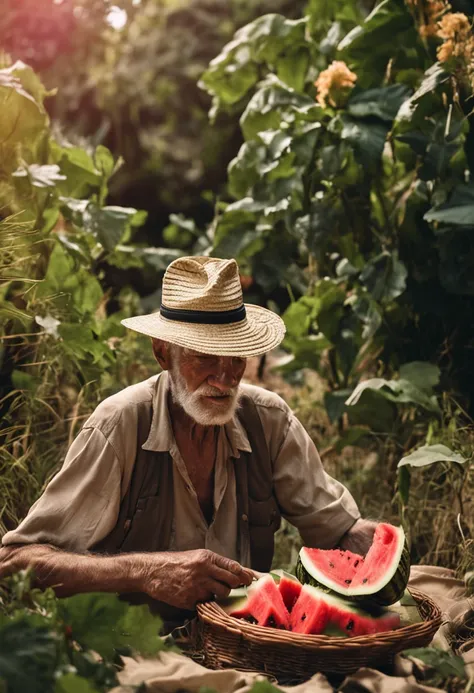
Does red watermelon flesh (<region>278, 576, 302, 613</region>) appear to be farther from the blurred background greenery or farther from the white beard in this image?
the blurred background greenery

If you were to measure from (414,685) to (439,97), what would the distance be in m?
3.22

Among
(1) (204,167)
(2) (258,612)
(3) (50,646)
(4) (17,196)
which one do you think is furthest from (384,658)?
(1) (204,167)

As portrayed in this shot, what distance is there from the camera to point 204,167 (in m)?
10.4

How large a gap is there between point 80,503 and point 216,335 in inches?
29.5

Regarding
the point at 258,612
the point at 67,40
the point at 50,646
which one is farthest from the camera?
the point at 67,40

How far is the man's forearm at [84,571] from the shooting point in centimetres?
343

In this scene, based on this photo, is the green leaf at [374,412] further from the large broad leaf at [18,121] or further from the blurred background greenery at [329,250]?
the large broad leaf at [18,121]

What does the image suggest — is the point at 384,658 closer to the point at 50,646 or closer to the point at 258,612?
the point at 258,612

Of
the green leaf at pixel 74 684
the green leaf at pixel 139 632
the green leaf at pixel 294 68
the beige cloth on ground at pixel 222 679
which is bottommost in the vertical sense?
the beige cloth on ground at pixel 222 679

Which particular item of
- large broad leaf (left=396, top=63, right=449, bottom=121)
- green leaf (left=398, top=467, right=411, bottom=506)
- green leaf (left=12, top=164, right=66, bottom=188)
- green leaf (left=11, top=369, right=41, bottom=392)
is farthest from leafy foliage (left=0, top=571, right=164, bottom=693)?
large broad leaf (left=396, top=63, right=449, bottom=121)

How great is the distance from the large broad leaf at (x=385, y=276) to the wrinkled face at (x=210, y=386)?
1.80m

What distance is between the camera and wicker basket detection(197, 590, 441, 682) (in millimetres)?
3080

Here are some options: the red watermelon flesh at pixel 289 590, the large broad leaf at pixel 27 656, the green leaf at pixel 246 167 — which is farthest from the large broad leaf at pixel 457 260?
the large broad leaf at pixel 27 656

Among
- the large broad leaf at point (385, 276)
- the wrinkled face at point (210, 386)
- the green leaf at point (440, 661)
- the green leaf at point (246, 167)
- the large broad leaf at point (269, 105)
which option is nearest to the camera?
the green leaf at point (440, 661)
